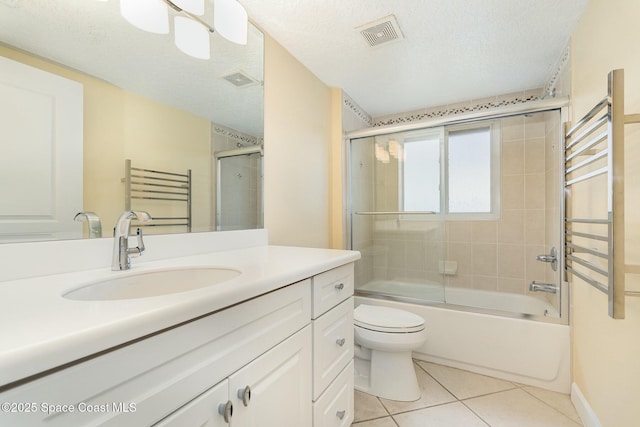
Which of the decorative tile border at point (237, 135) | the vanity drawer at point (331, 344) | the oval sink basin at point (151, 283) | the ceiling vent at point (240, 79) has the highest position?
the ceiling vent at point (240, 79)

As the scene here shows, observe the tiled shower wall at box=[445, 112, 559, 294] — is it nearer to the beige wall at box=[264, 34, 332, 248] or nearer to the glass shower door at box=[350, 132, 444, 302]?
the glass shower door at box=[350, 132, 444, 302]

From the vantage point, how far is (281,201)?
1827 mm

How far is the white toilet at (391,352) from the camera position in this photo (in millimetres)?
1610

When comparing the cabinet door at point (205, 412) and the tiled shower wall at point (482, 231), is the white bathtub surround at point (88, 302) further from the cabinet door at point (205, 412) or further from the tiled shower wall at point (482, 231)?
the tiled shower wall at point (482, 231)

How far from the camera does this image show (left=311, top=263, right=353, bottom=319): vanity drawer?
1017 mm

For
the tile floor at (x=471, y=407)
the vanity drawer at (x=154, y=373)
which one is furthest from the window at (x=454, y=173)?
the vanity drawer at (x=154, y=373)

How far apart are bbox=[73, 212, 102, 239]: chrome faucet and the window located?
2251 millimetres

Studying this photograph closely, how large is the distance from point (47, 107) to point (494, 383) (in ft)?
8.24

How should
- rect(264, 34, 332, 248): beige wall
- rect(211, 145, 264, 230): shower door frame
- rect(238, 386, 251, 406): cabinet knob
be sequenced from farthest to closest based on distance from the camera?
1. rect(264, 34, 332, 248): beige wall
2. rect(211, 145, 264, 230): shower door frame
3. rect(238, 386, 251, 406): cabinet knob

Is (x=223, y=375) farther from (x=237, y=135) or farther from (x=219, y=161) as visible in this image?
(x=237, y=135)

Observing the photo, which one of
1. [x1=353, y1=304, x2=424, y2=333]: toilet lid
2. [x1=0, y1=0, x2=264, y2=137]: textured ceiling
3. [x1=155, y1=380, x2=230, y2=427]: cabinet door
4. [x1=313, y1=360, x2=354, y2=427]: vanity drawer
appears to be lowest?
[x1=313, y1=360, x2=354, y2=427]: vanity drawer

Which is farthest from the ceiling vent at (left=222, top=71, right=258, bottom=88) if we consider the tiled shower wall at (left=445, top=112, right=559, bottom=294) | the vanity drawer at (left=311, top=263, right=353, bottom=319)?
the tiled shower wall at (left=445, top=112, right=559, bottom=294)

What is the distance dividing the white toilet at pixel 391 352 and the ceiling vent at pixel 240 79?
1521 millimetres

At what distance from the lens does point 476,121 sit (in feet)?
6.98
